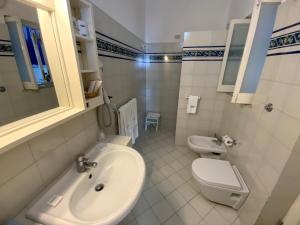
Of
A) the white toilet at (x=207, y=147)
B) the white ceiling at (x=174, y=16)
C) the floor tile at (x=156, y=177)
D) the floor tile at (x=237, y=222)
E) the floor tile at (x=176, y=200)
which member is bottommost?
the floor tile at (x=237, y=222)

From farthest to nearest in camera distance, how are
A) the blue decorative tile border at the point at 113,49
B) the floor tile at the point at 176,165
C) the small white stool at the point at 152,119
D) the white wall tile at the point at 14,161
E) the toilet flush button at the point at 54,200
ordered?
the small white stool at the point at 152,119 < the floor tile at the point at 176,165 < the blue decorative tile border at the point at 113,49 < the toilet flush button at the point at 54,200 < the white wall tile at the point at 14,161

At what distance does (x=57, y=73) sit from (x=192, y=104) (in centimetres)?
186

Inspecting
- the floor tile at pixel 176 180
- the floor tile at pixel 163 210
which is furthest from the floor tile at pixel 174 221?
the floor tile at pixel 176 180

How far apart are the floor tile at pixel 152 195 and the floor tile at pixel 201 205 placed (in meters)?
0.38

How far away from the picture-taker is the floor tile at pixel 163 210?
1.35 metres

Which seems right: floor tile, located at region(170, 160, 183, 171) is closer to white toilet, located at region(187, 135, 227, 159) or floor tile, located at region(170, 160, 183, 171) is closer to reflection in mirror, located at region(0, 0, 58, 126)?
white toilet, located at region(187, 135, 227, 159)

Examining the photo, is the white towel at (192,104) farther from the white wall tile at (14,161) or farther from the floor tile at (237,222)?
the white wall tile at (14,161)

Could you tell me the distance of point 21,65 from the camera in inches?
26.9

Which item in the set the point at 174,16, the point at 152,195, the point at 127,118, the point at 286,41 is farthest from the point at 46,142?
the point at 174,16

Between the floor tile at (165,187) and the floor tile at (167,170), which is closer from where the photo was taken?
the floor tile at (165,187)

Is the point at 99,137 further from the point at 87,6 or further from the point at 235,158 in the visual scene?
the point at 235,158

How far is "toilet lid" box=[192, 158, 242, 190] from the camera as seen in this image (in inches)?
51.8

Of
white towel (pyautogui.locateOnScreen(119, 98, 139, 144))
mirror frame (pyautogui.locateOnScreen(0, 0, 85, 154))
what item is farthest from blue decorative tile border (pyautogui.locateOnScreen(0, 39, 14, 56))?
white towel (pyautogui.locateOnScreen(119, 98, 139, 144))

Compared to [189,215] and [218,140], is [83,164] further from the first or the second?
[218,140]
